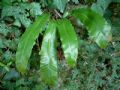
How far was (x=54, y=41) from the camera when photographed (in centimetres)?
265

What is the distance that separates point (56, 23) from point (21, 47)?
45cm

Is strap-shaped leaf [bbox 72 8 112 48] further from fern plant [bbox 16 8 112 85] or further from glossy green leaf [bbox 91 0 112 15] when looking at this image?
glossy green leaf [bbox 91 0 112 15]

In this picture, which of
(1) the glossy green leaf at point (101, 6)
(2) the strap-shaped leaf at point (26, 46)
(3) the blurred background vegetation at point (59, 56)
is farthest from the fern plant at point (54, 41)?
(1) the glossy green leaf at point (101, 6)

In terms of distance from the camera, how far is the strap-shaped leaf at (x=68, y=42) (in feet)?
8.04

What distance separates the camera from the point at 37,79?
2852 millimetres

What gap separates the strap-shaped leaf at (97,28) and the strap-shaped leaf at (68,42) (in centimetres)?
17

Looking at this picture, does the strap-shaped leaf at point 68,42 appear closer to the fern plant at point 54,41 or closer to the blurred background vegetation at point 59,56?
the fern plant at point 54,41

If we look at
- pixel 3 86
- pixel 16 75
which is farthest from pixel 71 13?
pixel 3 86

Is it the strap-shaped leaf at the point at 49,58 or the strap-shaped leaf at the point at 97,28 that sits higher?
the strap-shaped leaf at the point at 97,28

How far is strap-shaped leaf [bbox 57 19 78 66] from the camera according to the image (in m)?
2.45

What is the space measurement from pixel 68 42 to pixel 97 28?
1.06 ft

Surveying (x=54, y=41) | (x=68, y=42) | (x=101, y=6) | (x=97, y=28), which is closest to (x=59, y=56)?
(x=54, y=41)

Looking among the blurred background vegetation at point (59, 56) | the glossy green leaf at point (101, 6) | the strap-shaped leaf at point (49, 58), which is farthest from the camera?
the glossy green leaf at point (101, 6)

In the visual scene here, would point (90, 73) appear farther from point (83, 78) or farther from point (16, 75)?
point (16, 75)
